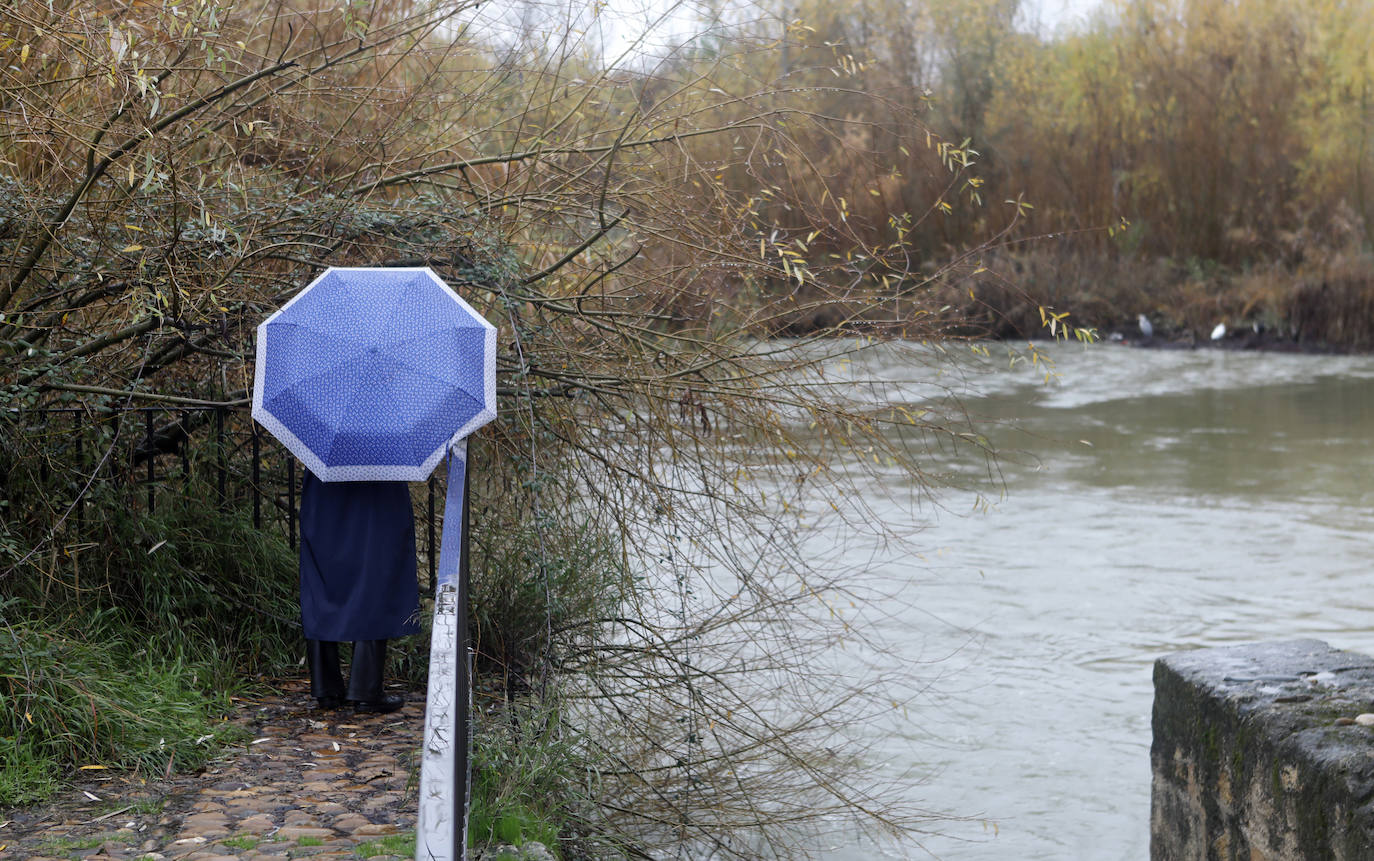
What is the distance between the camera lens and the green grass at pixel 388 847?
3334 mm

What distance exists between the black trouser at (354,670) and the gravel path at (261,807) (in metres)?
0.11

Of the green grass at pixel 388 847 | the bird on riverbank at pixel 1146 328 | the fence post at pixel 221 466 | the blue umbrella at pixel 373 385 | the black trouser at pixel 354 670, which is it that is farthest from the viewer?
the bird on riverbank at pixel 1146 328

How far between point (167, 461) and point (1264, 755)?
4280 mm

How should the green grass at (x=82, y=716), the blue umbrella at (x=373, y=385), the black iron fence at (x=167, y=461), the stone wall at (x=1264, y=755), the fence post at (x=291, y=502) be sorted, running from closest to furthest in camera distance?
the stone wall at (x=1264, y=755) → the green grass at (x=82, y=716) → the blue umbrella at (x=373, y=385) → the black iron fence at (x=167, y=461) → the fence post at (x=291, y=502)

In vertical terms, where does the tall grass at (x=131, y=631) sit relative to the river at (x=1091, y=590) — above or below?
above

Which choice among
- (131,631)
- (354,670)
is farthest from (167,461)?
(354,670)

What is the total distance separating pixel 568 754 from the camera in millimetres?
4109

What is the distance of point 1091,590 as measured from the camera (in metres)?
9.52

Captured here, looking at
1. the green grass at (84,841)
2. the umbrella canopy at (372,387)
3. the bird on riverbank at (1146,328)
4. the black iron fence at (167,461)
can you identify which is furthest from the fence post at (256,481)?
the bird on riverbank at (1146,328)

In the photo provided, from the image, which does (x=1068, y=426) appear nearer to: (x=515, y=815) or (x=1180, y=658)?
(x=1180, y=658)

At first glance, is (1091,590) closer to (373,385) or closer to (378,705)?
(378,705)

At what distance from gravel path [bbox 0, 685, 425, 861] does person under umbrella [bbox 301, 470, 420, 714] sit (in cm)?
35

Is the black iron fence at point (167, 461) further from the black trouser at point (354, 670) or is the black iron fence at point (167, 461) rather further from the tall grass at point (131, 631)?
the black trouser at point (354, 670)

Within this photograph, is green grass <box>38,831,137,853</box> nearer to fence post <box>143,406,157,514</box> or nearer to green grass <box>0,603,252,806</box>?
green grass <box>0,603,252,806</box>
